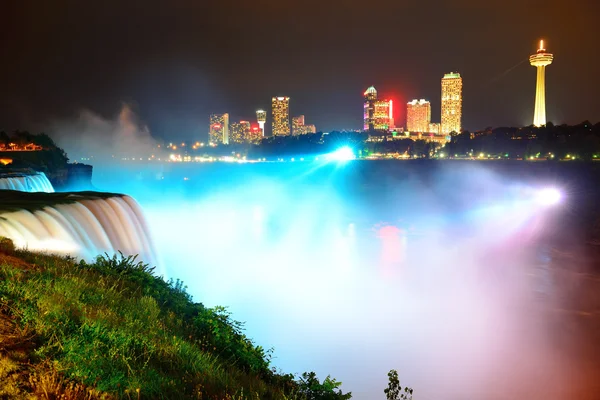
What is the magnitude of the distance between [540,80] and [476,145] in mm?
40095

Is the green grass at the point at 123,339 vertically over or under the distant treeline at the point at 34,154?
under

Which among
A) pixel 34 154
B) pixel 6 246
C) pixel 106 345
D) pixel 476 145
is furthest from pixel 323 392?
pixel 476 145

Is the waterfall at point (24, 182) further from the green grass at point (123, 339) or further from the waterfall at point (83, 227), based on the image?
the green grass at point (123, 339)

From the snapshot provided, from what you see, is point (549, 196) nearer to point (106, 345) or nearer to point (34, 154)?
point (34, 154)

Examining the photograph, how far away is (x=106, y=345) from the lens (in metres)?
5.43

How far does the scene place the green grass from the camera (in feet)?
16.0

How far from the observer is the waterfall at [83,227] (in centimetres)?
1097

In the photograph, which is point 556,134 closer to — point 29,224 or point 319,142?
point 319,142

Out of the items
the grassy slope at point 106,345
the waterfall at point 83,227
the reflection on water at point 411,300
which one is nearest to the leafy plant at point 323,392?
the grassy slope at point 106,345

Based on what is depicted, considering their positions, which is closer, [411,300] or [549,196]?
[411,300]

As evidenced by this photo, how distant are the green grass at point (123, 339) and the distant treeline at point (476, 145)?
88.0 metres

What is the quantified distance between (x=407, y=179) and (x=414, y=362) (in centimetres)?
8652

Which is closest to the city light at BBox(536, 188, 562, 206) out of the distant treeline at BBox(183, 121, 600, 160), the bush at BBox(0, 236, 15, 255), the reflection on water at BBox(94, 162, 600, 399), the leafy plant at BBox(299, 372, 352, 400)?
the reflection on water at BBox(94, 162, 600, 399)

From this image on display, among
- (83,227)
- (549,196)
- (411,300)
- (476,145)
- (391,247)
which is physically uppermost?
(476,145)
